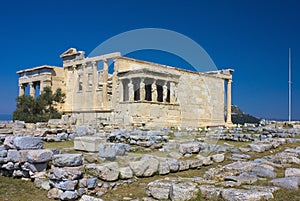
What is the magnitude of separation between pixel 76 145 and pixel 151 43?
578 centimetres

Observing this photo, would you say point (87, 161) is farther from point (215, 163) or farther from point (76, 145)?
point (215, 163)

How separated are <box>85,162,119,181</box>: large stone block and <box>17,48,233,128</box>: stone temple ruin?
15586mm

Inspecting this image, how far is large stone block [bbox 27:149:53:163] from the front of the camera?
6480mm

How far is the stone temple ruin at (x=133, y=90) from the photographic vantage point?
25.6 m

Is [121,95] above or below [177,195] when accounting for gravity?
above

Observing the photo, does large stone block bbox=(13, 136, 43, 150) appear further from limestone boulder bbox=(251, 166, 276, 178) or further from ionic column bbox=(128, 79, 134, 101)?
ionic column bbox=(128, 79, 134, 101)

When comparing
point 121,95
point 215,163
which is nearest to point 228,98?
point 121,95

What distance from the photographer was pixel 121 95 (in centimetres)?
2683

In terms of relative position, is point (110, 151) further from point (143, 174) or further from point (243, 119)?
point (243, 119)

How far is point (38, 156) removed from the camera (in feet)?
21.3

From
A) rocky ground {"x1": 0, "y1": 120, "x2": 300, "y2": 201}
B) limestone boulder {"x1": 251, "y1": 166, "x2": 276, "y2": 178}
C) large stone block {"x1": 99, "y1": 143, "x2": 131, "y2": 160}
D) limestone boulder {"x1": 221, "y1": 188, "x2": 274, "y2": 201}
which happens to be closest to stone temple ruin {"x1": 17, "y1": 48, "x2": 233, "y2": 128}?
large stone block {"x1": 99, "y1": 143, "x2": 131, "y2": 160}

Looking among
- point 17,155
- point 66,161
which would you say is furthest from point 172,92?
point 66,161

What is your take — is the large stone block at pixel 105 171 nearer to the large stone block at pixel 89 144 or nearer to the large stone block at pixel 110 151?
the large stone block at pixel 110 151

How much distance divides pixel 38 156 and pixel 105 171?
149 centimetres
